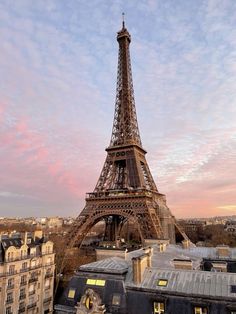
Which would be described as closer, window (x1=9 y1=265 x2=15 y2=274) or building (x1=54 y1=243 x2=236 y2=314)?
building (x1=54 y1=243 x2=236 y2=314)

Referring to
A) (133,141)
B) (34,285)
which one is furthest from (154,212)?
(34,285)

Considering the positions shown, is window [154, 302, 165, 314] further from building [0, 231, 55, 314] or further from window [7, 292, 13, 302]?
window [7, 292, 13, 302]

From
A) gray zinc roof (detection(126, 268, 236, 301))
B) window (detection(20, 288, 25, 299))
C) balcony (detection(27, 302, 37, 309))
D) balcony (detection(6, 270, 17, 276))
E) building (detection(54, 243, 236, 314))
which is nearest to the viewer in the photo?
building (detection(54, 243, 236, 314))

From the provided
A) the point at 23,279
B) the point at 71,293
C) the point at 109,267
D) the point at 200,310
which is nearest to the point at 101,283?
the point at 109,267

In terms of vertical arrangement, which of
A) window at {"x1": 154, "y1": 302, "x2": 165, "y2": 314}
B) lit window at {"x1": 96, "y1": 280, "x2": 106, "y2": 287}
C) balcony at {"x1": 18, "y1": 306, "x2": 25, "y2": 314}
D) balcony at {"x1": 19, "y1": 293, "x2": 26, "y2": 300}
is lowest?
balcony at {"x1": 18, "y1": 306, "x2": 25, "y2": 314}

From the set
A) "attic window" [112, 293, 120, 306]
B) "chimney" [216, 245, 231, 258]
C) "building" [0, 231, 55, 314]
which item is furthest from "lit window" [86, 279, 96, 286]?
"building" [0, 231, 55, 314]

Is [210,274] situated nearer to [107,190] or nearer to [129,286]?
[129,286]

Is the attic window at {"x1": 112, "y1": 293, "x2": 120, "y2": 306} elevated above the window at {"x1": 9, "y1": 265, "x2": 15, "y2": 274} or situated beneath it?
elevated above
